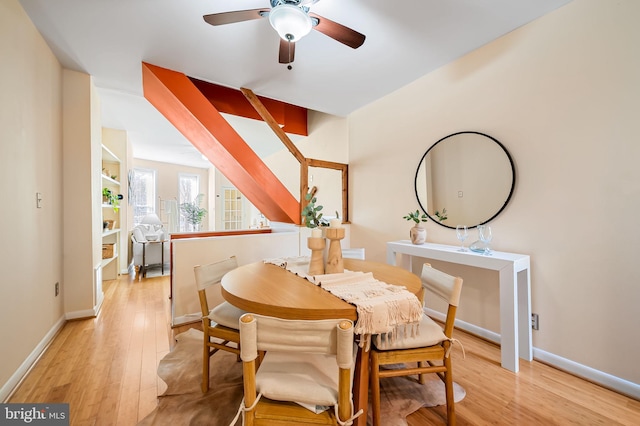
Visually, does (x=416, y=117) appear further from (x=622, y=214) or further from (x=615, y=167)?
(x=622, y=214)

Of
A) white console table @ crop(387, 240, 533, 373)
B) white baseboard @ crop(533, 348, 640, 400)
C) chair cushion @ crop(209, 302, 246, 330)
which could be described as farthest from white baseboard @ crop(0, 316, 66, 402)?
white baseboard @ crop(533, 348, 640, 400)

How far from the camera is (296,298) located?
118 cm

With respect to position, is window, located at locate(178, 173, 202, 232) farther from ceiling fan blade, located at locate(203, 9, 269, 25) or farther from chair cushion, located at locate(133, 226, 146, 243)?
ceiling fan blade, located at locate(203, 9, 269, 25)

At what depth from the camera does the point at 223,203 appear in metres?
8.10

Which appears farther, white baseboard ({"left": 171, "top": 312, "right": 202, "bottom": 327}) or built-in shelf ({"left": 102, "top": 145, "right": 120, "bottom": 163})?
built-in shelf ({"left": 102, "top": 145, "right": 120, "bottom": 163})

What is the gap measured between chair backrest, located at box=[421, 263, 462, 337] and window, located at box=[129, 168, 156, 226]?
7.41 metres

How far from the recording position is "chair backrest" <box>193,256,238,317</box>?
163cm

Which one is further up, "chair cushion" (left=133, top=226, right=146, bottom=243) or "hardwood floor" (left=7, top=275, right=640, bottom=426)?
→ "chair cushion" (left=133, top=226, right=146, bottom=243)

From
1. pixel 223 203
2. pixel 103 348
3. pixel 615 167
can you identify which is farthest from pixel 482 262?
pixel 223 203

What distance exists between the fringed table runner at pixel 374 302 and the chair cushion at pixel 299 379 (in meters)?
0.20

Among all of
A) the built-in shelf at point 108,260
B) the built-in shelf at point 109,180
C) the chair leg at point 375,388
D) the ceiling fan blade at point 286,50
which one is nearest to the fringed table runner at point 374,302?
the chair leg at point 375,388

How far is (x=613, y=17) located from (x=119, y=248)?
6.40 m

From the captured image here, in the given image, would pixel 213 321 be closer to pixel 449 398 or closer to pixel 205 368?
pixel 205 368

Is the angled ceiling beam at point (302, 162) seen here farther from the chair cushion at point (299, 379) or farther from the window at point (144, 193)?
the window at point (144, 193)
